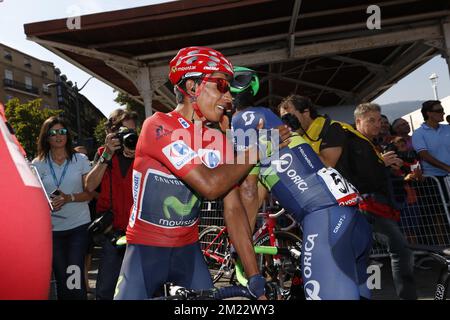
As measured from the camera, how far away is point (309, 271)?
2621 mm

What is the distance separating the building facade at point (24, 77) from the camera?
68.1 m

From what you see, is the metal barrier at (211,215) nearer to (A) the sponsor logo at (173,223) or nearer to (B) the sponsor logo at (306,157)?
(B) the sponsor logo at (306,157)

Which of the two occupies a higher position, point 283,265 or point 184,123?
point 184,123

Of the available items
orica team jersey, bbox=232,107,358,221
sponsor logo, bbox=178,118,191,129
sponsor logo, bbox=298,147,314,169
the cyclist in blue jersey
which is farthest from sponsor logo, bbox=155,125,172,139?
sponsor logo, bbox=298,147,314,169

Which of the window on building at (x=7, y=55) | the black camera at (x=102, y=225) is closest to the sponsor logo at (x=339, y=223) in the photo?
the black camera at (x=102, y=225)

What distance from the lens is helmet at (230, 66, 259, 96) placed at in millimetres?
2984

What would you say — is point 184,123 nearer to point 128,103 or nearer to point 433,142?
point 433,142

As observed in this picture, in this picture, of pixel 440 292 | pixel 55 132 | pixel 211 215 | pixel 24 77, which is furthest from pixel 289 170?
pixel 24 77

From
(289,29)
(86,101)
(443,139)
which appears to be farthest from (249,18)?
(86,101)

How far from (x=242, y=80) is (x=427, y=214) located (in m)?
3.51

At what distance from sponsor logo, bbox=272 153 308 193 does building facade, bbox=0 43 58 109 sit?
233ft

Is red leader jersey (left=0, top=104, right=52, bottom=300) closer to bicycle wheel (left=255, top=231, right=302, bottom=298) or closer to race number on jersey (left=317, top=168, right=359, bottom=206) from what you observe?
race number on jersey (left=317, top=168, right=359, bottom=206)
